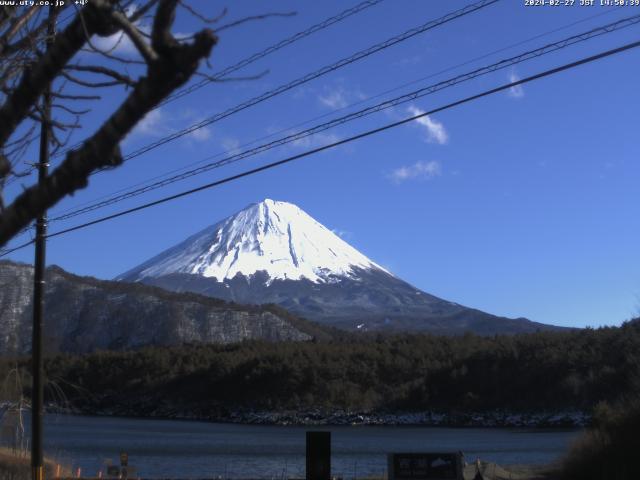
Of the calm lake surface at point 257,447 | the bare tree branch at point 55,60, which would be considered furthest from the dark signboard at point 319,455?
the calm lake surface at point 257,447

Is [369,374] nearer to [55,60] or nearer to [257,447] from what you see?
[257,447]

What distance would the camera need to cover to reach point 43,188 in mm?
5207

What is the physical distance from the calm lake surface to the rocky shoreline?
107 inches

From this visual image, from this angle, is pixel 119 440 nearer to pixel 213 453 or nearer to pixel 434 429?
pixel 213 453

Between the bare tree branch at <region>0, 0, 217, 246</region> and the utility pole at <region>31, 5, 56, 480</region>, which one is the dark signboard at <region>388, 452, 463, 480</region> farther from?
the bare tree branch at <region>0, 0, 217, 246</region>

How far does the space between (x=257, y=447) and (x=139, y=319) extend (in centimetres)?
8396

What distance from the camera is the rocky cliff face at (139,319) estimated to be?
12669 centimetres

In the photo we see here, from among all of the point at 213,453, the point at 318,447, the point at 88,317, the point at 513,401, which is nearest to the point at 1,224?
the point at 318,447

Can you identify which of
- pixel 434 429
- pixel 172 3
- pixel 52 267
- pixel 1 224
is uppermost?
pixel 52 267

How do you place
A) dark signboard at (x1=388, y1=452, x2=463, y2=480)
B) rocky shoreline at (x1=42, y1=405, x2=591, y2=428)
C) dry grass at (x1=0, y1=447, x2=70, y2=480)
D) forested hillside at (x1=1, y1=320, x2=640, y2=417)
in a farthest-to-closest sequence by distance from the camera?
forested hillside at (x1=1, y1=320, x2=640, y2=417) → rocky shoreline at (x1=42, y1=405, x2=591, y2=428) → dry grass at (x1=0, y1=447, x2=70, y2=480) → dark signboard at (x1=388, y1=452, x2=463, y2=480)

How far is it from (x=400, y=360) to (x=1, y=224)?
85.0m

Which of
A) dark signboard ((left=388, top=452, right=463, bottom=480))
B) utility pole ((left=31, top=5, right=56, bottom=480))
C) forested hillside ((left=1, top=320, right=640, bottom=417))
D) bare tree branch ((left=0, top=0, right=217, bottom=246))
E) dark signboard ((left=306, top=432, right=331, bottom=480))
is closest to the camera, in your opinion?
bare tree branch ((left=0, top=0, right=217, bottom=246))

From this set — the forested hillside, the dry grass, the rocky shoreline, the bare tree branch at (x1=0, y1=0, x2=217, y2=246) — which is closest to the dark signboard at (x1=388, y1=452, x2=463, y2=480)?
the dry grass

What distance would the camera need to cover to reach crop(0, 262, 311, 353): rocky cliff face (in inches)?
4988
